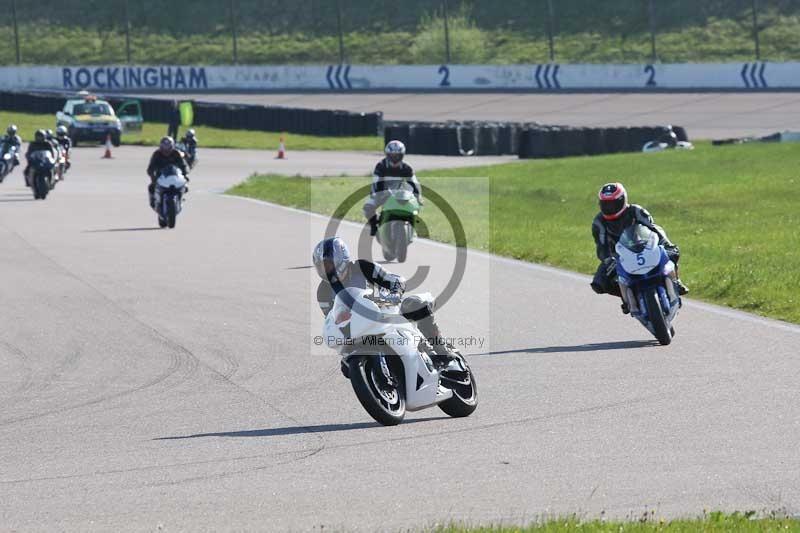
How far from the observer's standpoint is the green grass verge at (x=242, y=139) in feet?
166

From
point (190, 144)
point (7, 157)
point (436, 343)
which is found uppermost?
point (436, 343)

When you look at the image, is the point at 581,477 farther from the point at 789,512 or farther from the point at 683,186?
the point at 683,186

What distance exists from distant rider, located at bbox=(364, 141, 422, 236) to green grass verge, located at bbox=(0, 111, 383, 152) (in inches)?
1154

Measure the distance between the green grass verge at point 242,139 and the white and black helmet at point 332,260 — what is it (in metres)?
40.1

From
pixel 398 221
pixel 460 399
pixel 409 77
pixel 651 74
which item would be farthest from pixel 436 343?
pixel 409 77

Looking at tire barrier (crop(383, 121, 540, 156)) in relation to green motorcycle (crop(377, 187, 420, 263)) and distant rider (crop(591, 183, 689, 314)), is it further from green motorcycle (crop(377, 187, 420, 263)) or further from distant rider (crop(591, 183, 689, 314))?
distant rider (crop(591, 183, 689, 314))

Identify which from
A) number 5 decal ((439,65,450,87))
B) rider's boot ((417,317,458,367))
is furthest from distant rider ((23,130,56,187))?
number 5 decal ((439,65,450,87))

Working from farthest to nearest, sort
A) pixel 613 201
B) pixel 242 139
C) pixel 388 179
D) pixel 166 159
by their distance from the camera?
1. pixel 242 139
2. pixel 166 159
3. pixel 388 179
4. pixel 613 201

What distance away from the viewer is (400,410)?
9492mm

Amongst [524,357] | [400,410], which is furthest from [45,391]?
[524,357]

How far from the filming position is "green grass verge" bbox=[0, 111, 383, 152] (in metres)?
50.5

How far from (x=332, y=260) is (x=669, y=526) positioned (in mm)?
3247

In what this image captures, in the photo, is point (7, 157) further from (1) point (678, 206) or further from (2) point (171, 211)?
(1) point (678, 206)

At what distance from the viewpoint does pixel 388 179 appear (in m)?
19.7
